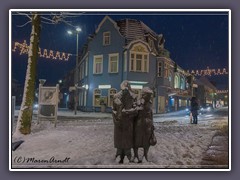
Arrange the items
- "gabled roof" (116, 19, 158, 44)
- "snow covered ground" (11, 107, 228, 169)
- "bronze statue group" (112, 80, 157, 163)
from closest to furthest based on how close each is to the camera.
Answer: "bronze statue group" (112, 80, 157, 163)
"snow covered ground" (11, 107, 228, 169)
"gabled roof" (116, 19, 158, 44)

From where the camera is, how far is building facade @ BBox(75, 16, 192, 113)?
182 inches

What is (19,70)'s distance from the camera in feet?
14.7

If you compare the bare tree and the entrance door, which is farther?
the entrance door

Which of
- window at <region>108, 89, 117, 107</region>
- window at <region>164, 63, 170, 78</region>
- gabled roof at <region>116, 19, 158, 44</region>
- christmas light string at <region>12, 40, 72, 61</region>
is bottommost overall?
window at <region>108, 89, 117, 107</region>

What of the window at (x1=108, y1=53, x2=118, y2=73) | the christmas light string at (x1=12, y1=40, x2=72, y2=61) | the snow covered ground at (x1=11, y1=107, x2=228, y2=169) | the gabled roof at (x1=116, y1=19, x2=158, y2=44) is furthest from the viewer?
the window at (x1=108, y1=53, x2=118, y2=73)

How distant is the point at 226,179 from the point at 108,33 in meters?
2.59

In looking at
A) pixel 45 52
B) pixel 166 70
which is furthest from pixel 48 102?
pixel 166 70

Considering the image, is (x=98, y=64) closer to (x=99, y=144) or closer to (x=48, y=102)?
(x=48, y=102)

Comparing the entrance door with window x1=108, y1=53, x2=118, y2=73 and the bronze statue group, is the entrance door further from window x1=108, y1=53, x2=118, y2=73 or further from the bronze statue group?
window x1=108, y1=53, x2=118, y2=73

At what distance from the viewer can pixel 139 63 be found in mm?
4656

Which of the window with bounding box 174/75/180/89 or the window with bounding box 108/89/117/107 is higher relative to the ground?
the window with bounding box 174/75/180/89

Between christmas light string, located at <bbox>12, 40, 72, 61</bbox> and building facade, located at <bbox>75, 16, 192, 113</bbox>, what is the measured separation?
0.80ft

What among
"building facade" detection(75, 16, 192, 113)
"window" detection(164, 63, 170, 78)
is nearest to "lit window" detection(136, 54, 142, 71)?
"building facade" detection(75, 16, 192, 113)
